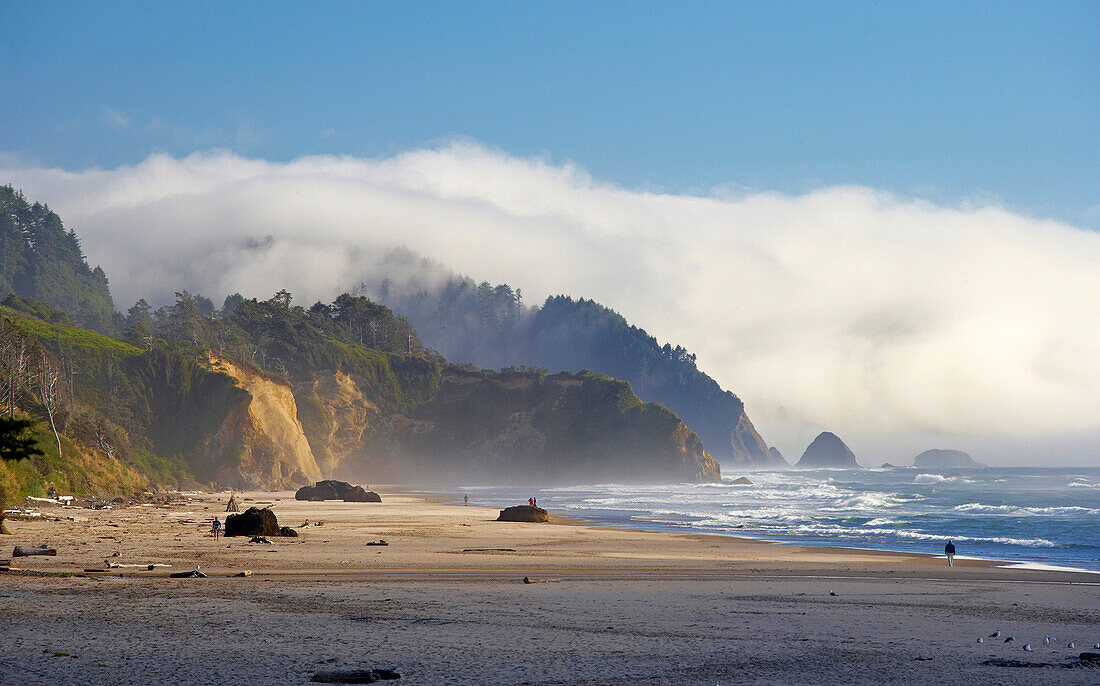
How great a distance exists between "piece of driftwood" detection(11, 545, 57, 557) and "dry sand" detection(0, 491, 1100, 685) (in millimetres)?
318

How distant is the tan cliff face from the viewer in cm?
7756

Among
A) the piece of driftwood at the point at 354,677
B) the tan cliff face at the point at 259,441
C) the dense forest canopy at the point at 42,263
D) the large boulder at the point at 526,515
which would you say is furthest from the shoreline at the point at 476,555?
the dense forest canopy at the point at 42,263

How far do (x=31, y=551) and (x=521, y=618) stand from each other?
12.5 metres

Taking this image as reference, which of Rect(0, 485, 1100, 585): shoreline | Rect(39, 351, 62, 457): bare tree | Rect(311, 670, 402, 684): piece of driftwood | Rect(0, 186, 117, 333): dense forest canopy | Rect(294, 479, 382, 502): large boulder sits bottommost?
Rect(294, 479, 382, 502): large boulder

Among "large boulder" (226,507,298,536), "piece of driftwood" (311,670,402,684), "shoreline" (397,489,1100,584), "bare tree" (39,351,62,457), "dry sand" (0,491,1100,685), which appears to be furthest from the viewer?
"bare tree" (39,351,62,457)

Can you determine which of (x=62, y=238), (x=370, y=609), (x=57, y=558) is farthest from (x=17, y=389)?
(x=62, y=238)

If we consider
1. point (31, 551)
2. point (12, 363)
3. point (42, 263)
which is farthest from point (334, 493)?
point (42, 263)

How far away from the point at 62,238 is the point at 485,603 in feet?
671

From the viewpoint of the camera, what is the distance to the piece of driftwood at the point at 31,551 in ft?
57.6

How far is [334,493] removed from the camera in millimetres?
62094


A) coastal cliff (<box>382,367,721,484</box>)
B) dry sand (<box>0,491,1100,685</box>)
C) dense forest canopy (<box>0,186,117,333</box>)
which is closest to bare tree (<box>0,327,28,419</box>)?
dry sand (<box>0,491,1100,685</box>)

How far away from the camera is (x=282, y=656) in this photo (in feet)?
29.5

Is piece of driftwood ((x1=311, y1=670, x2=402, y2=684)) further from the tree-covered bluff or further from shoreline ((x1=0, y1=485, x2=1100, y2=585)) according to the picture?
the tree-covered bluff

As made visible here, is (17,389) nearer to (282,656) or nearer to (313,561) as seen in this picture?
(313,561)
